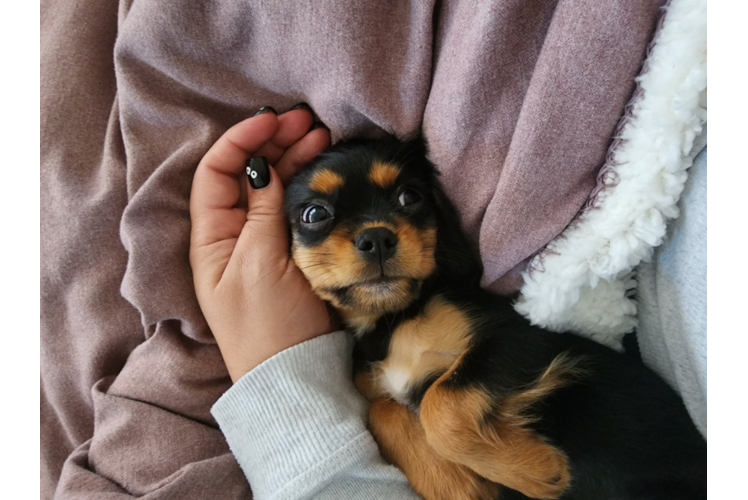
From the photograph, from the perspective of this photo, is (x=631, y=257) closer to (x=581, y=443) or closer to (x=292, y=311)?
(x=581, y=443)

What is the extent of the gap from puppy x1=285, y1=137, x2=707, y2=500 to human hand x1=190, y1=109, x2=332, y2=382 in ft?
0.22

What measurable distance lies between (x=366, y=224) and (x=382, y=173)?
0.52 feet

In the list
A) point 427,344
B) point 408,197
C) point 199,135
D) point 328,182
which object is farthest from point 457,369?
point 199,135

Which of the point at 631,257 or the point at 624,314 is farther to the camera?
the point at 624,314

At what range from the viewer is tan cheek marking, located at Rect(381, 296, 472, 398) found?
1.36 m

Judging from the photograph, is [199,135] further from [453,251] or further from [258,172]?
[453,251]

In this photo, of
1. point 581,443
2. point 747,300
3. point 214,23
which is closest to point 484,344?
point 581,443

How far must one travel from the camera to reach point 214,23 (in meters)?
1.35

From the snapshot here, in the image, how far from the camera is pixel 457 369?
1.30m

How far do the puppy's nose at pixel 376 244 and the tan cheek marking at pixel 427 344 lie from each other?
251mm

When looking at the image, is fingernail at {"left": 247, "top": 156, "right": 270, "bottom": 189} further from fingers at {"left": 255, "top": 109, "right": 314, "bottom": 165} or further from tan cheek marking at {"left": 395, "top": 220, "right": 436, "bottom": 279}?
tan cheek marking at {"left": 395, "top": 220, "right": 436, "bottom": 279}

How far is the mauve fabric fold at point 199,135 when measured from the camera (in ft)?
3.43

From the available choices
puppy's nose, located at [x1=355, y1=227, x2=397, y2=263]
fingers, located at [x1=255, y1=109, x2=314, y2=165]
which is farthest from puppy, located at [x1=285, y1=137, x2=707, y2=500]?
fingers, located at [x1=255, y1=109, x2=314, y2=165]
